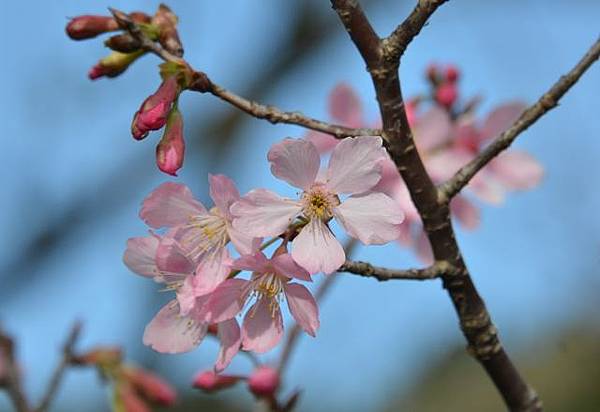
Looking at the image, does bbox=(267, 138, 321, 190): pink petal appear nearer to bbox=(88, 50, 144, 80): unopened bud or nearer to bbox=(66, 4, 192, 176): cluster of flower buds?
bbox=(66, 4, 192, 176): cluster of flower buds

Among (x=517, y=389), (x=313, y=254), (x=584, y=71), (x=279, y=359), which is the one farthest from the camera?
(x=279, y=359)

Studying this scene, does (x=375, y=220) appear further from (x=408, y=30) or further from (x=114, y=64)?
(x=114, y=64)

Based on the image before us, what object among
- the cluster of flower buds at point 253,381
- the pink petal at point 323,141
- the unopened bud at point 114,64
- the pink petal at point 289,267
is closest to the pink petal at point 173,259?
the pink petal at point 289,267

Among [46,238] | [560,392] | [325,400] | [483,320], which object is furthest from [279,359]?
[560,392]

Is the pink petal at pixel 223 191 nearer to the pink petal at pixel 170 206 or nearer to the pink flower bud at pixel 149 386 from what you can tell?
the pink petal at pixel 170 206

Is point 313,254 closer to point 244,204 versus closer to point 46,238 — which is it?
point 244,204

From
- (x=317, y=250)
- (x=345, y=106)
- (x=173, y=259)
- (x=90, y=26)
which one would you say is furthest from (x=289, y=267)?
(x=345, y=106)

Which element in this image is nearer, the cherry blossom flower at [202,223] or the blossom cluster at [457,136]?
the cherry blossom flower at [202,223]
